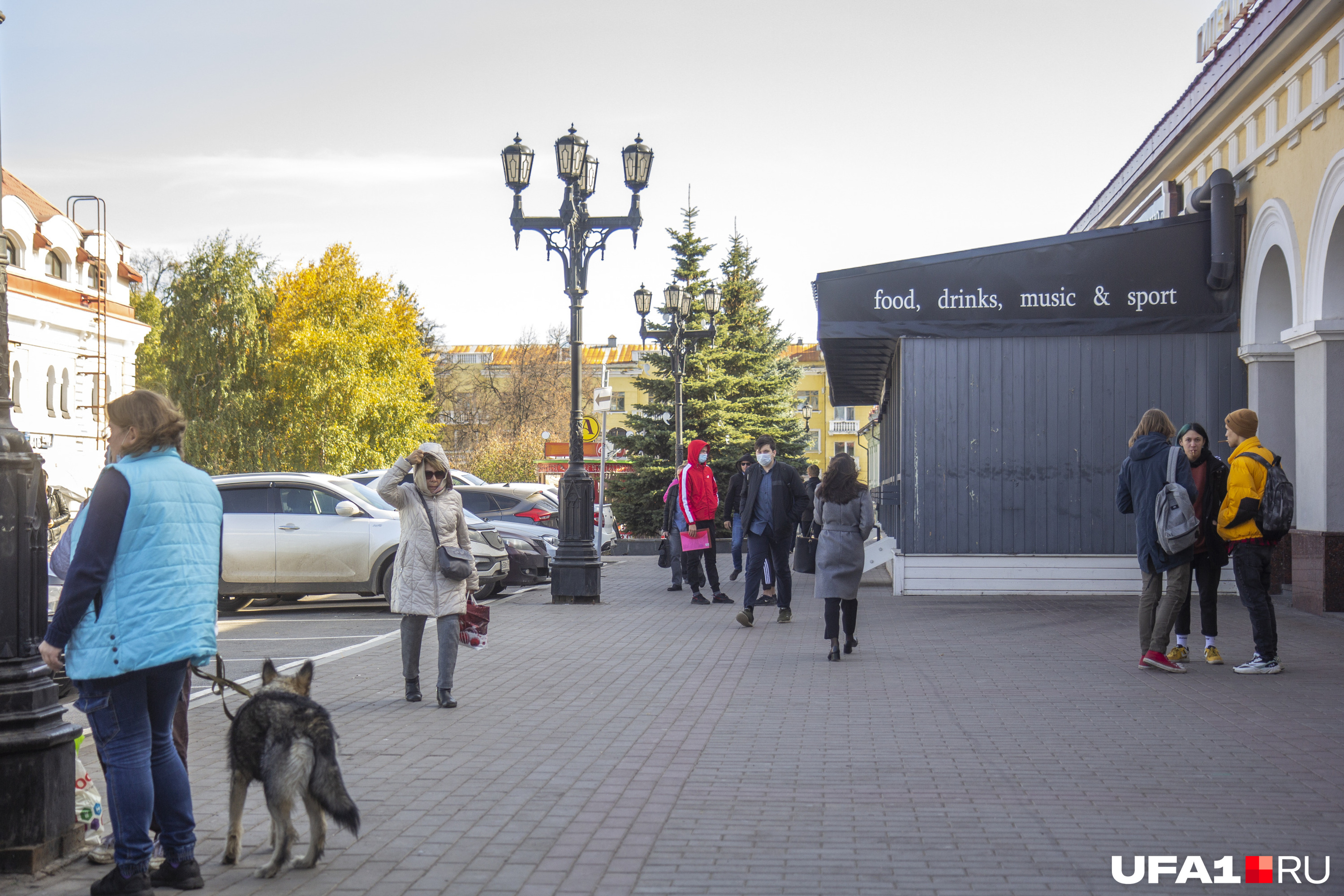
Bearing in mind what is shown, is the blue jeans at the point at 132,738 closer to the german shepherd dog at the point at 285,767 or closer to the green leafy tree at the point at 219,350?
the german shepherd dog at the point at 285,767

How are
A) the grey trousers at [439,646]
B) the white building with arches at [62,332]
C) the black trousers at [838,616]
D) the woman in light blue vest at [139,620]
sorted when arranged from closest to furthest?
the woman in light blue vest at [139,620] → the grey trousers at [439,646] → the black trousers at [838,616] → the white building with arches at [62,332]

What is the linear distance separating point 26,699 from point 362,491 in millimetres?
11180

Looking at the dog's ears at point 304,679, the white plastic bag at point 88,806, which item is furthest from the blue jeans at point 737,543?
the white plastic bag at point 88,806

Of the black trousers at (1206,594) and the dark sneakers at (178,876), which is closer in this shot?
the dark sneakers at (178,876)

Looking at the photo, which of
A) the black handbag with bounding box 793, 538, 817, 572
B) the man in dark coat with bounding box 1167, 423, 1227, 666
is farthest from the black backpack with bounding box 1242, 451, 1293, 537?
the black handbag with bounding box 793, 538, 817, 572

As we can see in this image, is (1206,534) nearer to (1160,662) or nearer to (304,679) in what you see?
(1160,662)

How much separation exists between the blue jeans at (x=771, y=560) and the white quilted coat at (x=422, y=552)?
518 cm

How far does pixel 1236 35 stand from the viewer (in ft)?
49.9

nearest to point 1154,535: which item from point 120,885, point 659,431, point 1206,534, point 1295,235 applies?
point 1206,534

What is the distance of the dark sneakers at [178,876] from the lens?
4.46m

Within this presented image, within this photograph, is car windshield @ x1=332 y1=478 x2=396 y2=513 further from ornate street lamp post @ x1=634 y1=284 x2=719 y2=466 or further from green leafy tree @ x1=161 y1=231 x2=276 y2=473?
green leafy tree @ x1=161 y1=231 x2=276 y2=473

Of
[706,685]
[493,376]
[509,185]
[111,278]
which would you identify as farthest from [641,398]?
[706,685]

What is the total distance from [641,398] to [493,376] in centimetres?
1326

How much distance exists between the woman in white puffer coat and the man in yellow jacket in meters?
5.49
